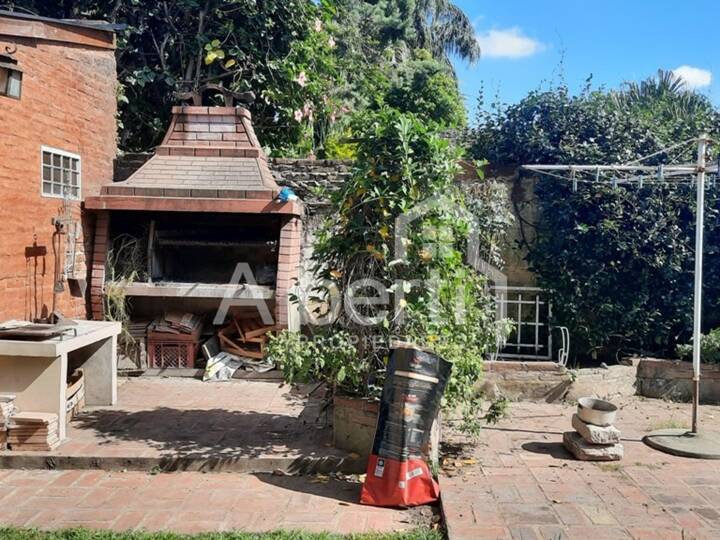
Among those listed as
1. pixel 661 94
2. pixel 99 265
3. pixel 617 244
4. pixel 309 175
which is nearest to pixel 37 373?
pixel 99 265

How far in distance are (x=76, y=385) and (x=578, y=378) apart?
5.28 metres

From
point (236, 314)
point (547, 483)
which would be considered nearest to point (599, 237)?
point (547, 483)

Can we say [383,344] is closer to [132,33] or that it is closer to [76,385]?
[76,385]

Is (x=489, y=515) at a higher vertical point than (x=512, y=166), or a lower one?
lower

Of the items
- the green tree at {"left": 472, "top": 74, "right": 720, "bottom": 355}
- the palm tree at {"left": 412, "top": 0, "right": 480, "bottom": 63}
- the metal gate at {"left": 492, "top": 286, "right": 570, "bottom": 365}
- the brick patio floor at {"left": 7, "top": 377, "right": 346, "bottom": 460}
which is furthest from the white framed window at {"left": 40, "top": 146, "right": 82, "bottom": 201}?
the palm tree at {"left": 412, "top": 0, "right": 480, "bottom": 63}

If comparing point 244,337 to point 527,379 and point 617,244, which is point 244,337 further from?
point 617,244

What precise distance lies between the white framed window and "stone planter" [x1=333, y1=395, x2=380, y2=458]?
437cm

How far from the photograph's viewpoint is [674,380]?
7.03 m

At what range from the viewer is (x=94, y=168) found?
7805mm

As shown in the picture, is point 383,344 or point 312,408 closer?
point 383,344

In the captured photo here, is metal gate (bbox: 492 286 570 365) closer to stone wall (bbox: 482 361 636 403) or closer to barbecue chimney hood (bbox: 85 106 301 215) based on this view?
stone wall (bbox: 482 361 636 403)

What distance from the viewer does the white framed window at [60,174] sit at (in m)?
6.75

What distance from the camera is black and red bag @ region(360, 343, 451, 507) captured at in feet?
13.0

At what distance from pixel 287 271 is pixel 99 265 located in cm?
241
